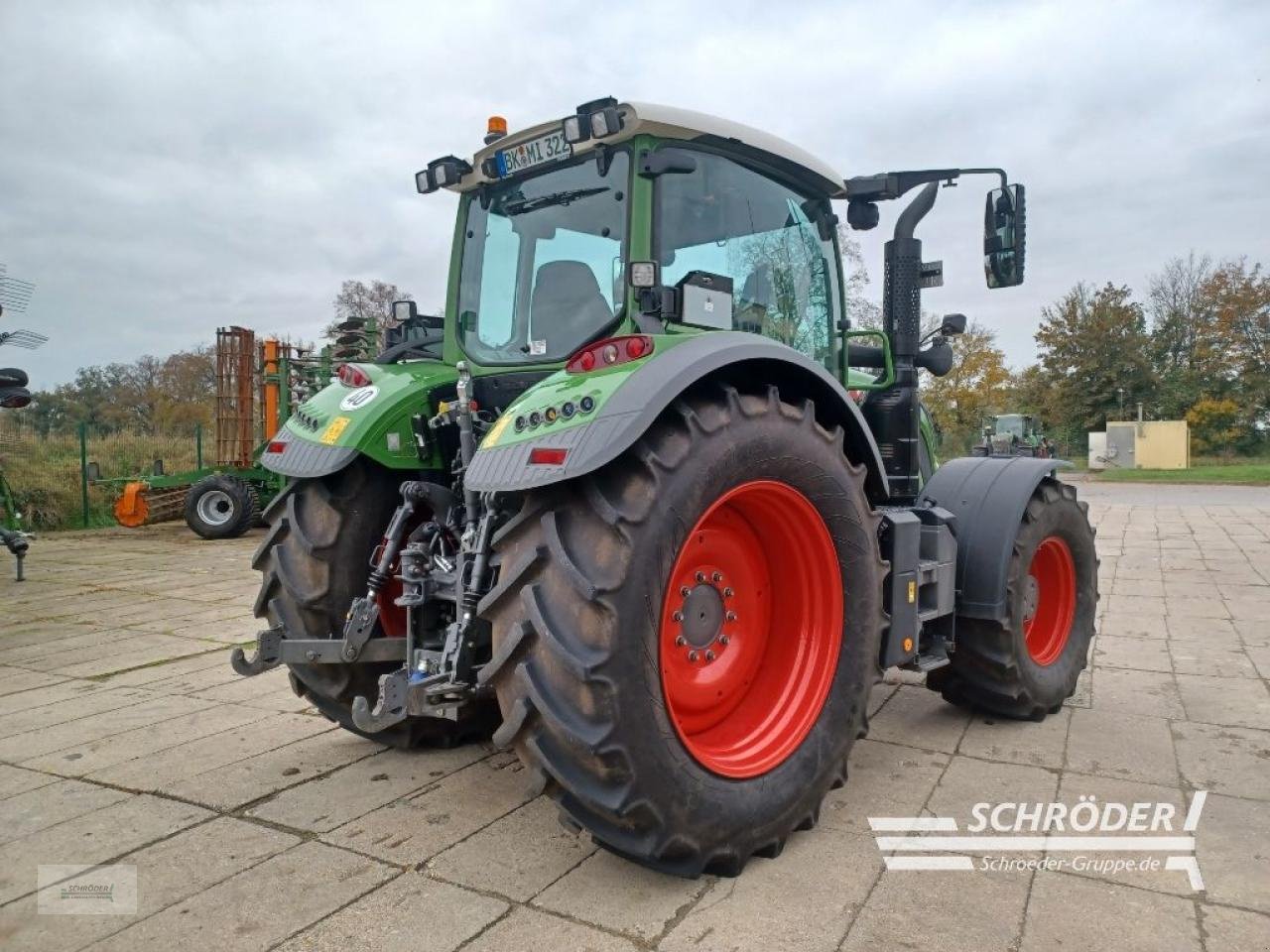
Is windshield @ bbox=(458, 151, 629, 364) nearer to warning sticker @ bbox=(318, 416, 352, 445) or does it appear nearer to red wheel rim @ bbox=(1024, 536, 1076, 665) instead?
warning sticker @ bbox=(318, 416, 352, 445)

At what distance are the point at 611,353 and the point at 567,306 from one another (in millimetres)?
857

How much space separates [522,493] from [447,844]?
113 centimetres

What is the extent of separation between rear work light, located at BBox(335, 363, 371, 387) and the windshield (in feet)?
1.46

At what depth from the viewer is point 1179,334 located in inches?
1521

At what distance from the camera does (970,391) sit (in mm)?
36219

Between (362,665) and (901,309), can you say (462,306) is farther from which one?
(901,309)

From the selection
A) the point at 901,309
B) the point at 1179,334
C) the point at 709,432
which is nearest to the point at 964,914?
the point at 709,432

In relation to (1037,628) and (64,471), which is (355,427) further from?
(64,471)

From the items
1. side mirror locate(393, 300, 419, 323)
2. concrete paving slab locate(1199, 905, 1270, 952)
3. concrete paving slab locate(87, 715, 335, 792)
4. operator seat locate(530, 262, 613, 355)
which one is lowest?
concrete paving slab locate(87, 715, 335, 792)

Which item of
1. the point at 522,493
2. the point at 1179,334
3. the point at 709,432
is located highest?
→ the point at 1179,334

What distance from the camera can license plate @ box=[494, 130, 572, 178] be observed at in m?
3.33

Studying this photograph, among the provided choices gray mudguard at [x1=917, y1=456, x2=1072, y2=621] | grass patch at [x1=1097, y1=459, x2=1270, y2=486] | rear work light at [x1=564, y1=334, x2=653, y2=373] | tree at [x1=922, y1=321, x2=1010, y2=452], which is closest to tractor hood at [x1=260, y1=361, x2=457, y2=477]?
rear work light at [x1=564, y1=334, x2=653, y2=373]

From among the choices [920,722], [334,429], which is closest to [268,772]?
[334,429]

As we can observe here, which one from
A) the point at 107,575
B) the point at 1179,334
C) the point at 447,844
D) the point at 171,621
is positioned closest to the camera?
the point at 447,844
